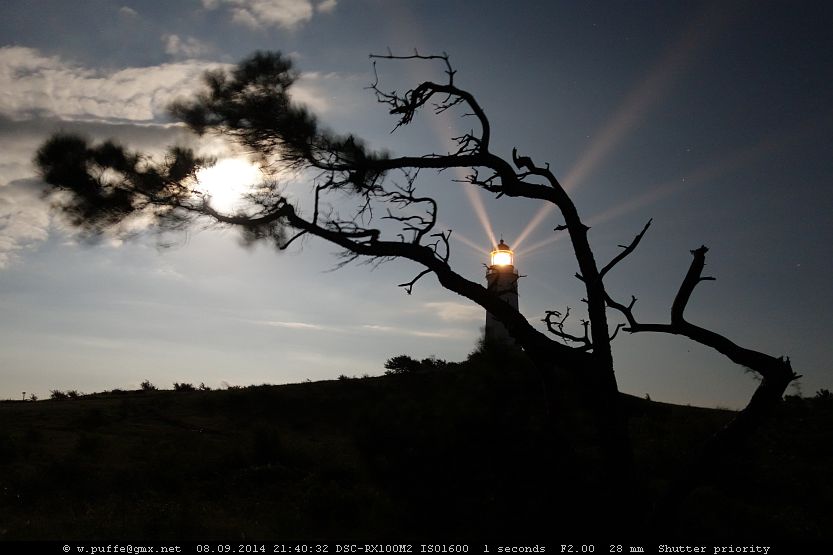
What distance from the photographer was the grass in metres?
8.48

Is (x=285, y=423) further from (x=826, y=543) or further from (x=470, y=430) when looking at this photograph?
(x=826, y=543)

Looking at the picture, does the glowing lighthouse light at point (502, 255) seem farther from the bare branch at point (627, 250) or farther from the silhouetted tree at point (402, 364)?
the bare branch at point (627, 250)

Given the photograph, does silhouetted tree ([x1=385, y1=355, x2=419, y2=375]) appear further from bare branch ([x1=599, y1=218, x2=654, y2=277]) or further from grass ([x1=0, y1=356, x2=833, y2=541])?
bare branch ([x1=599, y1=218, x2=654, y2=277])

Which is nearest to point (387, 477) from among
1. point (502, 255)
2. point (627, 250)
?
point (627, 250)

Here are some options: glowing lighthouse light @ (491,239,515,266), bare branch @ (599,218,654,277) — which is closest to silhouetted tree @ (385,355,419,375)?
glowing lighthouse light @ (491,239,515,266)

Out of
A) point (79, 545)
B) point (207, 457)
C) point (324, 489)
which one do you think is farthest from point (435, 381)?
point (79, 545)

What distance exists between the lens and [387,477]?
966 centimetres

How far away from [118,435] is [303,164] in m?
10.9

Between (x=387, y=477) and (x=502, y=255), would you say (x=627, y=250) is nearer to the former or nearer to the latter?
(x=387, y=477)

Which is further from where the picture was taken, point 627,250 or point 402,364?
point 402,364

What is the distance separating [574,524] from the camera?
8.08 metres

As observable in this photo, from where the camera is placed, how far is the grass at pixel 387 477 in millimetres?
8484


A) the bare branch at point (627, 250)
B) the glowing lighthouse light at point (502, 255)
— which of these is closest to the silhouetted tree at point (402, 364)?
the glowing lighthouse light at point (502, 255)

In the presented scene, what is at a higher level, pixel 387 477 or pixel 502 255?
pixel 502 255
